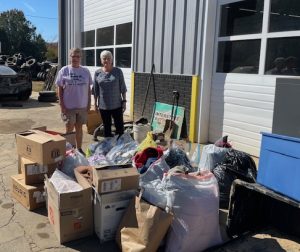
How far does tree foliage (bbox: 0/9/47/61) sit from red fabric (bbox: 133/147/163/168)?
42.5 meters

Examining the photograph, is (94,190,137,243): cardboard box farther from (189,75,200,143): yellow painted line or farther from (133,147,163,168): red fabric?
(189,75,200,143): yellow painted line

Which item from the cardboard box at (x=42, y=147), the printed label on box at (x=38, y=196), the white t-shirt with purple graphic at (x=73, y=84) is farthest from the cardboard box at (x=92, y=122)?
the printed label on box at (x=38, y=196)

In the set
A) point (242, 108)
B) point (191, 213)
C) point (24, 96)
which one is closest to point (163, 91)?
point (242, 108)

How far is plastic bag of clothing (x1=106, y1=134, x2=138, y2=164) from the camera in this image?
4684mm

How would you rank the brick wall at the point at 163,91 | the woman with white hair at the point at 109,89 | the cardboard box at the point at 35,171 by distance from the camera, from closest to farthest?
the cardboard box at the point at 35,171
the woman with white hair at the point at 109,89
the brick wall at the point at 163,91

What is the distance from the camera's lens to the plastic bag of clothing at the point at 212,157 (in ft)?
13.7

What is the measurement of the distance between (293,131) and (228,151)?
1340 mm

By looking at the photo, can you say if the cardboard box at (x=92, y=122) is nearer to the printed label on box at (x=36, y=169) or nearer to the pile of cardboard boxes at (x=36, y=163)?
the pile of cardboard boxes at (x=36, y=163)

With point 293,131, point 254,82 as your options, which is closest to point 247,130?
point 254,82

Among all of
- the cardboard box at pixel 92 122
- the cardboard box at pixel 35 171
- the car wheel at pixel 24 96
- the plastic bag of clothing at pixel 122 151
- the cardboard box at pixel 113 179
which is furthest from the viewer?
the car wheel at pixel 24 96

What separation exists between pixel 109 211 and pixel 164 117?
463 cm

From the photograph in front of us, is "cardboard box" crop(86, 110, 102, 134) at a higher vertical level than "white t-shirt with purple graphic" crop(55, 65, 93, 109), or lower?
lower

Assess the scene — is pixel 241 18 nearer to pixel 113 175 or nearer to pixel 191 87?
pixel 191 87

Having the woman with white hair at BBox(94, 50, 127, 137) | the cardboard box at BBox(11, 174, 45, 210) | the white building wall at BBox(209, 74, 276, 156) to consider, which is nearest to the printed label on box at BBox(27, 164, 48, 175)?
the cardboard box at BBox(11, 174, 45, 210)
